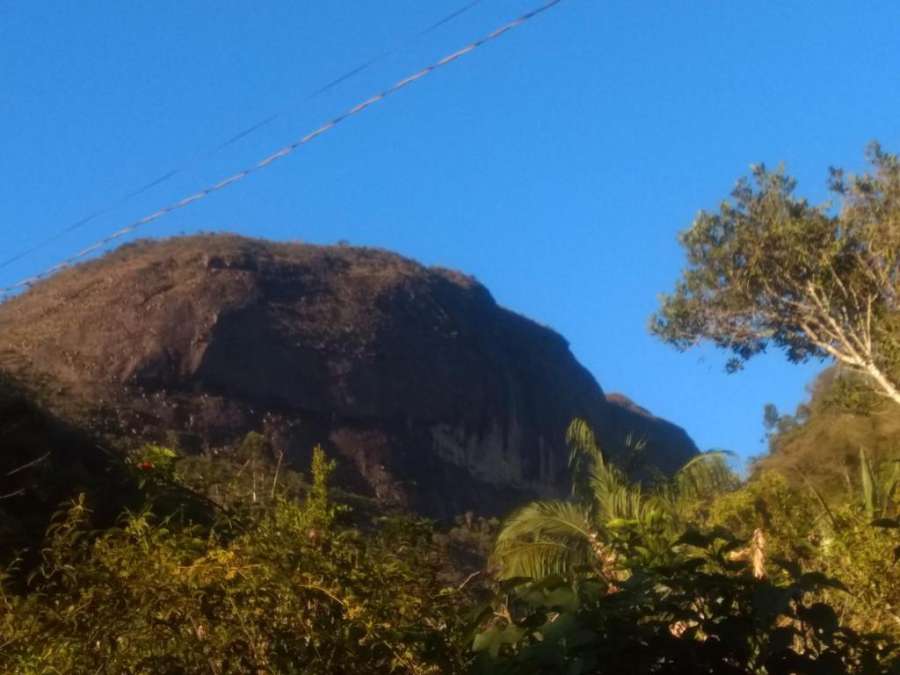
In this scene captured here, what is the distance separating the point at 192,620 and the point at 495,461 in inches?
2144

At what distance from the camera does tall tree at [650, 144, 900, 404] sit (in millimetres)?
17906

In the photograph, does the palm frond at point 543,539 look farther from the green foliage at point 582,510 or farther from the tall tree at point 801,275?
the tall tree at point 801,275

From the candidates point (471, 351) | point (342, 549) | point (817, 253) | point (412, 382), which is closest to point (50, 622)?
point (342, 549)

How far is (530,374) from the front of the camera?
218 feet

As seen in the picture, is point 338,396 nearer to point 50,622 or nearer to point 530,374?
point 530,374

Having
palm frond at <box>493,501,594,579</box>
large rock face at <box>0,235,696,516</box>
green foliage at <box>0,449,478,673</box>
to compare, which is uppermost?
large rock face at <box>0,235,696,516</box>

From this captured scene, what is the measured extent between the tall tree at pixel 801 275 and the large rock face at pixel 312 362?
2586 cm

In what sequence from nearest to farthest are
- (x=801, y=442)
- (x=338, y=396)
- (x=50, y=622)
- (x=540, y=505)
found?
(x=50, y=622) → (x=540, y=505) → (x=801, y=442) → (x=338, y=396)

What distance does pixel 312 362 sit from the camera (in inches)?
2092

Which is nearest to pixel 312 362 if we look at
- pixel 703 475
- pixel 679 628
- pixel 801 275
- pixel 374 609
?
pixel 801 275

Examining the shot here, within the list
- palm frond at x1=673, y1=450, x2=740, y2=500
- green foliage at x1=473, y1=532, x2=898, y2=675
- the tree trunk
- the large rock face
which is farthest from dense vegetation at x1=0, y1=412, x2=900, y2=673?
the large rock face

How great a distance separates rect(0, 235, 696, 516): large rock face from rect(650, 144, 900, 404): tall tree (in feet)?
84.8

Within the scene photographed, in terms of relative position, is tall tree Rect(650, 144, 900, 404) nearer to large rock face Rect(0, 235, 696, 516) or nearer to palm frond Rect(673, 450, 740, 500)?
palm frond Rect(673, 450, 740, 500)

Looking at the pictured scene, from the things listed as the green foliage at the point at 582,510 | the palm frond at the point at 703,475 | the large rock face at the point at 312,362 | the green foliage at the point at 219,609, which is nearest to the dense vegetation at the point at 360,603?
the green foliage at the point at 219,609
